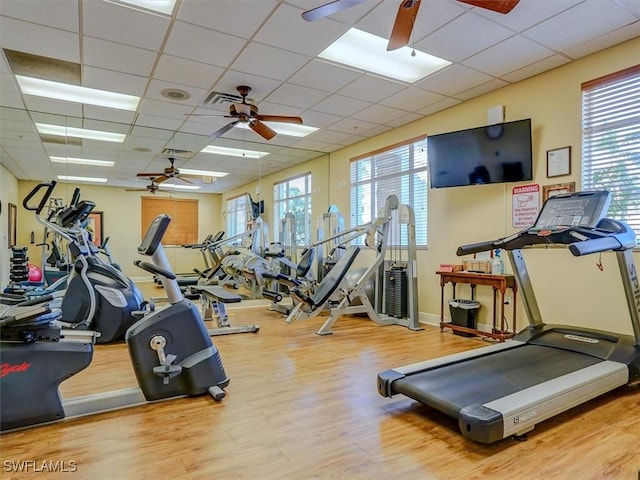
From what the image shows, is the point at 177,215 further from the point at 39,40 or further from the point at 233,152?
the point at 39,40

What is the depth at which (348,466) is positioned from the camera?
1939 millimetres

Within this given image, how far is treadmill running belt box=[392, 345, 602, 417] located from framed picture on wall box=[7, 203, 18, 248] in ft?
18.9

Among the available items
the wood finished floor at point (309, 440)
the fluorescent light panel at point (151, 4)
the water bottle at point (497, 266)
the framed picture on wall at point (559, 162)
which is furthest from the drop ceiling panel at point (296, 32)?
the water bottle at point (497, 266)

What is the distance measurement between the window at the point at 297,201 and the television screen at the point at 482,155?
3.09 m

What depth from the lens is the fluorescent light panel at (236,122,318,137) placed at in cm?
606

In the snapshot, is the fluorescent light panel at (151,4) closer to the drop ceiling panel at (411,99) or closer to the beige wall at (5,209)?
the drop ceiling panel at (411,99)

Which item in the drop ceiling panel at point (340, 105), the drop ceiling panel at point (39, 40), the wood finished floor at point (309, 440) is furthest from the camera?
the drop ceiling panel at point (340, 105)

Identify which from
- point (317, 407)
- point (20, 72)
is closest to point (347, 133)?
point (20, 72)

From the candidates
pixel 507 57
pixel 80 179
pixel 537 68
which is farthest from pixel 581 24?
pixel 80 179

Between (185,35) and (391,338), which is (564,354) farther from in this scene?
(185,35)

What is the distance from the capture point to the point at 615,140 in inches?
146

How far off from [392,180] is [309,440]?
188 inches

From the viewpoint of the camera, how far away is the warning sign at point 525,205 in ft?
→ 14.2

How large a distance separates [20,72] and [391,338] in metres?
4.99
